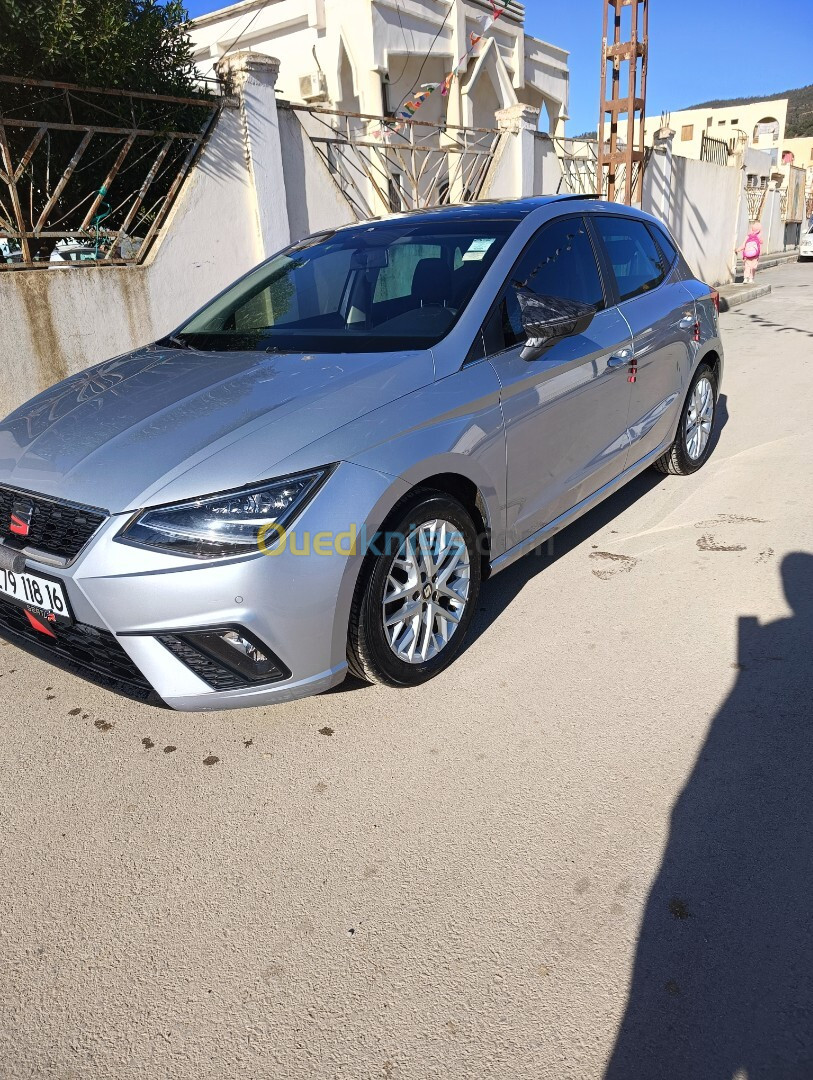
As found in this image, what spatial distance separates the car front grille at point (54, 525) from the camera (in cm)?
235

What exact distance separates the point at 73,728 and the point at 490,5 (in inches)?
745

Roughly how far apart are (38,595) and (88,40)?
551 centimetres

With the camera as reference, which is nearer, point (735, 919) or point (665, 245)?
point (735, 919)

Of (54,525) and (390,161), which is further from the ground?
(390,161)

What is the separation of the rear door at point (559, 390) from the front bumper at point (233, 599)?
2.73ft

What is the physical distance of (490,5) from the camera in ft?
55.5

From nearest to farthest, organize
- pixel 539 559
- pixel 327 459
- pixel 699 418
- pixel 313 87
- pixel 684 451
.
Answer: pixel 327 459 < pixel 539 559 < pixel 684 451 < pixel 699 418 < pixel 313 87

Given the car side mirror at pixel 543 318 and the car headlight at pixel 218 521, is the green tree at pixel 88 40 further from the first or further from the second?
the car headlight at pixel 218 521

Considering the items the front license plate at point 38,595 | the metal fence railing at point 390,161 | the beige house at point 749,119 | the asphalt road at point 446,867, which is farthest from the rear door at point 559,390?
the beige house at point 749,119

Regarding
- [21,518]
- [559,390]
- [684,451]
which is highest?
[559,390]

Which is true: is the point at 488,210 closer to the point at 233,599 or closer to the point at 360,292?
the point at 360,292

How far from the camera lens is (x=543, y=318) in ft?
10.1

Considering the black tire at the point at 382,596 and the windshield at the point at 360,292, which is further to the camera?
the windshield at the point at 360,292

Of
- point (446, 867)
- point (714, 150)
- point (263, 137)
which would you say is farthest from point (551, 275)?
point (714, 150)
